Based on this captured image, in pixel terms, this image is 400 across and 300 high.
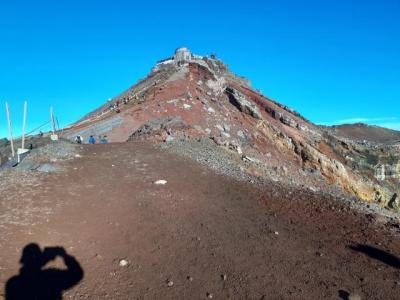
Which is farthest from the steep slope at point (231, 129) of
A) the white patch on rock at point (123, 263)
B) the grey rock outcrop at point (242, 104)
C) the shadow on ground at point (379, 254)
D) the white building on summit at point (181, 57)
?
the white patch on rock at point (123, 263)

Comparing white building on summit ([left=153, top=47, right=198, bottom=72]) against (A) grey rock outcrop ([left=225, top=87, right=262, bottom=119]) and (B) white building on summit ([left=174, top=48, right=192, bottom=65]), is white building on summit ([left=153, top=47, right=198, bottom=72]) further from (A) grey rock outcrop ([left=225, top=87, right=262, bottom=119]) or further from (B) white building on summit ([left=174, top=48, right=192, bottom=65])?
(A) grey rock outcrop ([left=225, top=87, right=262, bottom=119])

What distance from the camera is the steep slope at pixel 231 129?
86.0 ft

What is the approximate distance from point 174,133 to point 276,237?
1461 cm

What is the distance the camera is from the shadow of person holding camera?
824cm

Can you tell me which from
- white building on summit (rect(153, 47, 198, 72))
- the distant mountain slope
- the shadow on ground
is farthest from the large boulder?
the distant mountain slope

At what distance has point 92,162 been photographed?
18578 millimetres

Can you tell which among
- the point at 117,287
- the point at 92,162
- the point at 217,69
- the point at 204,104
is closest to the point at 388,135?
the point at 217,69

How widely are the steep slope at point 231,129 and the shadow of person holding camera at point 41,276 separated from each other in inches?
477

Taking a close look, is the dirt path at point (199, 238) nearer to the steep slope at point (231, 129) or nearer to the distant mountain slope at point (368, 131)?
the steep slope at point (231, 129)

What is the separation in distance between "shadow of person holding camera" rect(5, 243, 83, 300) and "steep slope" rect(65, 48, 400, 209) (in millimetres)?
12109

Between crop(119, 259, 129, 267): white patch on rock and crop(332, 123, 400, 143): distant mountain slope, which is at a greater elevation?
crop(332, 123, 400, 143): distant mountain slope

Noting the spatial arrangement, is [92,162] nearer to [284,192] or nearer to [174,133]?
[174,133]

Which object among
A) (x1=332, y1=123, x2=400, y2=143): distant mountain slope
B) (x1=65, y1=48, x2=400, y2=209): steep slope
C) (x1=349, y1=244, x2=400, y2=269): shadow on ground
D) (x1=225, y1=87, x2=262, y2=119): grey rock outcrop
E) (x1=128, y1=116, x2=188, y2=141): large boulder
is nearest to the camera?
(x1=349, y1=244, x2=400, y2=269): shadow on ground

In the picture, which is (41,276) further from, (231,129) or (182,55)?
(182,55)
